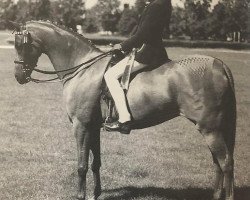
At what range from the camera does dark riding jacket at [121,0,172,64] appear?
648 cm

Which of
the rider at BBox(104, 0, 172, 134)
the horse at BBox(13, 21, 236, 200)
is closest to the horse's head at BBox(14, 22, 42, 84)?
the horse at BBox(13, 21, 236, 200)

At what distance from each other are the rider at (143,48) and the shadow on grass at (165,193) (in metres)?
1.32

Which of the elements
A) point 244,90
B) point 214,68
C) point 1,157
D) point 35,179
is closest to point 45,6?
point 244,90

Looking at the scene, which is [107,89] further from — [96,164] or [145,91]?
[96,164]

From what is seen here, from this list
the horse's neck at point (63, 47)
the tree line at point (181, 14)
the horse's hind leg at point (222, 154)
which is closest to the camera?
the horse's hind leg at point (222, 154)

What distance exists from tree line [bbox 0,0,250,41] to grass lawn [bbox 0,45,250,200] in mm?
2511

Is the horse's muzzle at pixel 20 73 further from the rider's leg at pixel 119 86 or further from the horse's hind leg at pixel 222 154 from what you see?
the horse's hind leg at pixel 222 154

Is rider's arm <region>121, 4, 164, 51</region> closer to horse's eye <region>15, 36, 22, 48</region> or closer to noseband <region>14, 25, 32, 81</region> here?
noseband <region>14, 25, 32, 81</region>

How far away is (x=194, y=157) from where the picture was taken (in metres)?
9.67

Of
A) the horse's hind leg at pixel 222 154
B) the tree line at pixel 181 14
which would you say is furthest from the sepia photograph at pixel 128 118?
the tree line at pixel 181 14

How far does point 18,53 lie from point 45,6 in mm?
13854

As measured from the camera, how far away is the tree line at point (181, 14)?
40.8 ft

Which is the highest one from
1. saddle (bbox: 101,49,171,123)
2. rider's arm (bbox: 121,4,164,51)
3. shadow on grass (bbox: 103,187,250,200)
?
rider's arm (bbox: 121,4,164,51)

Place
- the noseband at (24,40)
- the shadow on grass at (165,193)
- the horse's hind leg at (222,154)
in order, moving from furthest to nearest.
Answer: the shadow on grass at (165,193) < the noseband at (24,40) < the horse's hind leg at (222,154)
